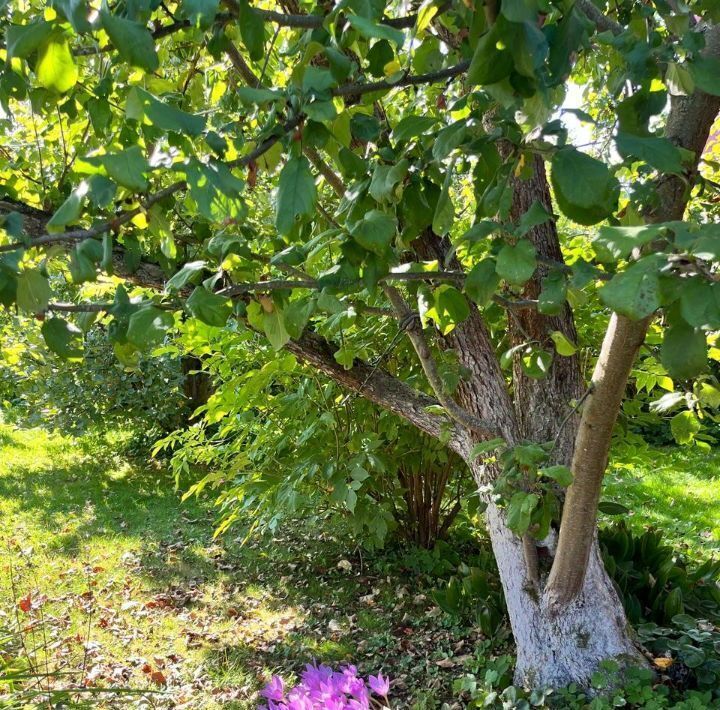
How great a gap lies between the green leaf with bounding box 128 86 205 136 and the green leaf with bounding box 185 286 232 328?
0.39 m

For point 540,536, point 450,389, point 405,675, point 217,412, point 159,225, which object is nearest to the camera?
point 159,225

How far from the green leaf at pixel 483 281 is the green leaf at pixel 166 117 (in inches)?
20.8

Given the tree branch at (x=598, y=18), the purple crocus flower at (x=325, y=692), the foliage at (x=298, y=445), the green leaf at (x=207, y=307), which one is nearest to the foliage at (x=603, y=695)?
the purple crocus flower at (x=325, y=692)

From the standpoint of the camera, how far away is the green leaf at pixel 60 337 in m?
1.10

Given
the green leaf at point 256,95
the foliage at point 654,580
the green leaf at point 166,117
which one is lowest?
the foliage at point 654,580

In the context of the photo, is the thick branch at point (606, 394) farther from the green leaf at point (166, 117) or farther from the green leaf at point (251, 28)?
the green leaf at point (166, 117)

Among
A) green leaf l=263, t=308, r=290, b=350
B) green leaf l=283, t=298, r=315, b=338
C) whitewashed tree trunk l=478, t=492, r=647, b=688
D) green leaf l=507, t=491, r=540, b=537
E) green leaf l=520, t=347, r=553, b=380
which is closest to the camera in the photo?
green leaf l=283, t=298, r=315, b=338

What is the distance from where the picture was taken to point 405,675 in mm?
3049

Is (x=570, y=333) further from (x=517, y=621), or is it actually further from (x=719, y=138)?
(x=719, y=138)

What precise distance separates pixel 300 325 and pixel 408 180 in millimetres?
397

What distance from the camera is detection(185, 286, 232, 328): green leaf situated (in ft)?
3.87

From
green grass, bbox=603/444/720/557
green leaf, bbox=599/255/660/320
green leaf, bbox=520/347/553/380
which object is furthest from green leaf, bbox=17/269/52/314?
green grass, bbox=603/444/720/557

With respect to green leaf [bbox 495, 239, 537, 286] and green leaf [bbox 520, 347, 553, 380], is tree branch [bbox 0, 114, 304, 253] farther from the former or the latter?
green leaf [bbox 520, 347, 553, 380]

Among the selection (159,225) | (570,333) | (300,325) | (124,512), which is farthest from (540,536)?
(124,512)
